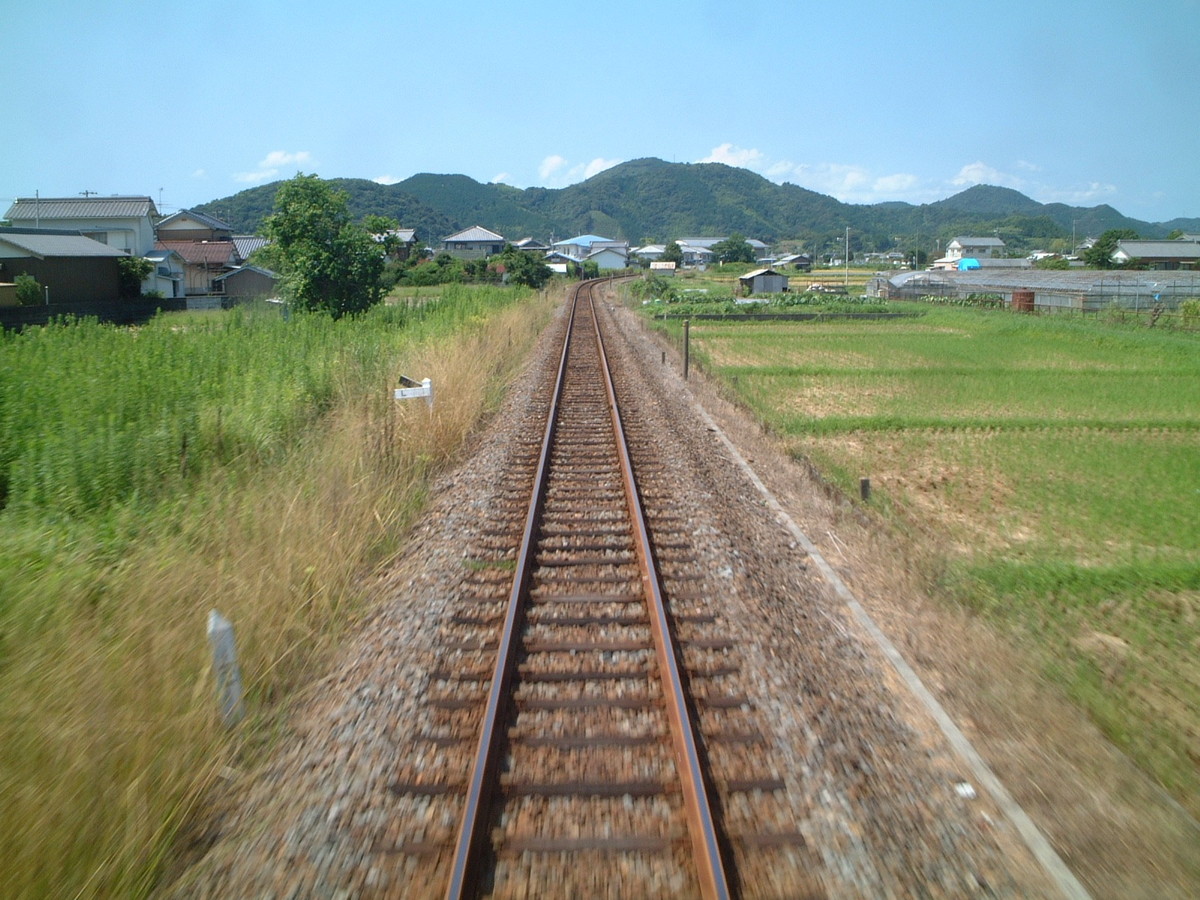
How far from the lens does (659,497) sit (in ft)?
29.0

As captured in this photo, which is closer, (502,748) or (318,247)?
(502,748)

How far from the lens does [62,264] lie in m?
33.4

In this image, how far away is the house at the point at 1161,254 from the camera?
74.4 metres

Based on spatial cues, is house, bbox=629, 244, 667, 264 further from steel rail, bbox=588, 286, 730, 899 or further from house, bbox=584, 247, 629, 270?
steel rail, bbox=588, 286, 730, 899

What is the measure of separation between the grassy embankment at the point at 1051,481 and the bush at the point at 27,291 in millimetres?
22534

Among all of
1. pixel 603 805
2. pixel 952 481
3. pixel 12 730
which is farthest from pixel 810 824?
pixel 952 481

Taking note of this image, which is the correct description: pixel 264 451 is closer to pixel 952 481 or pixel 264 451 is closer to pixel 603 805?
pixel 603 805

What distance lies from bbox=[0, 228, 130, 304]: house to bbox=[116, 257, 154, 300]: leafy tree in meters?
0.19

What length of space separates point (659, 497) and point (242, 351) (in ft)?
20.4

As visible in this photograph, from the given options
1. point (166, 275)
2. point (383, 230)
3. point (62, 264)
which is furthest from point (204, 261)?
point (383, 230)

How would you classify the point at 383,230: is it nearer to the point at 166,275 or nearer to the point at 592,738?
the point at 592,738

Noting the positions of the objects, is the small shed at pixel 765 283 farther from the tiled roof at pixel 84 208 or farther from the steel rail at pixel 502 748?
the steel rail at pixel 502 748

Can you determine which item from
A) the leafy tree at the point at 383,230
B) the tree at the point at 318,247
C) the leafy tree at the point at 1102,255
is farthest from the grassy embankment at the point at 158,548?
the leafy tree at the point at 1102,255

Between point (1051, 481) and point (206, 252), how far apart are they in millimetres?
54308
